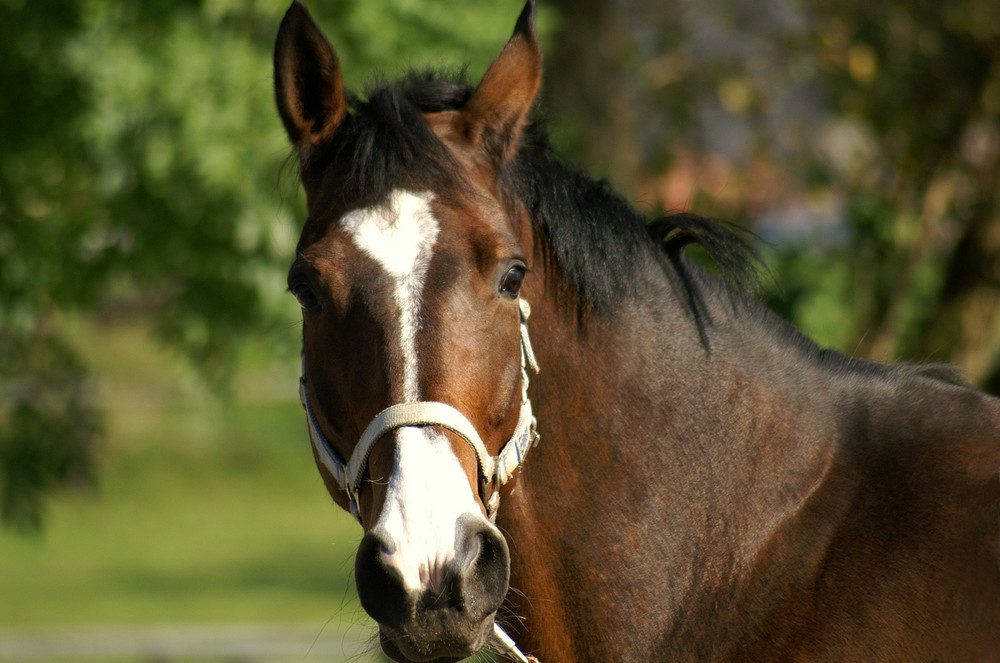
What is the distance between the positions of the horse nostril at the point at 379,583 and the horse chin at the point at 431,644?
45 mm

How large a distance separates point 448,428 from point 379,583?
348 mm

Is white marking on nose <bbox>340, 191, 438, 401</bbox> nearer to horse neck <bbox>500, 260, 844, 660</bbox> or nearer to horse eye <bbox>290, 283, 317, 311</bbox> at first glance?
horse eye <bbox>290, 283, 317, 311</bbox>

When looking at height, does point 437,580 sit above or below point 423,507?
below

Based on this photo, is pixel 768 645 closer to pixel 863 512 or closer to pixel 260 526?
A: pixel 863 512

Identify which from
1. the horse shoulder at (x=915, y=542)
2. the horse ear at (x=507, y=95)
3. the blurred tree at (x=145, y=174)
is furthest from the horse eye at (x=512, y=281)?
the blurred tree at (x=145, y=174)

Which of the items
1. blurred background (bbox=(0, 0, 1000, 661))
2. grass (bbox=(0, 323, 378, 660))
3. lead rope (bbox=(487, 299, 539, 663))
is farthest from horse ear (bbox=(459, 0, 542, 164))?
grass (bbox=(0, 323, 378, 660))

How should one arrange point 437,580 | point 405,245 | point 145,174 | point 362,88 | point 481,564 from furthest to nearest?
point 145,174 → point 362,88 → point 405,245 → point 481,564 → point 437,580

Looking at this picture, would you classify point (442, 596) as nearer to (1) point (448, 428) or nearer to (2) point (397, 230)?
(1) point (448, 428)

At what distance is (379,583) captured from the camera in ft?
7.26

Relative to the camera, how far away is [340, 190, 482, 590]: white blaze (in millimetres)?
2152

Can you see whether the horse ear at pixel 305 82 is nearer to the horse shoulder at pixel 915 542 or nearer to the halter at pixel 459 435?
the halter at pixel 459 435

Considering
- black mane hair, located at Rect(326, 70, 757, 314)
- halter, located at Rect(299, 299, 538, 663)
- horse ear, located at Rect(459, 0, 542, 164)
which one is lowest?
halter, located at Rect(299, 299, 538, 663)

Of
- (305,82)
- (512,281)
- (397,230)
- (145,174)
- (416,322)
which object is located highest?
(145,174)

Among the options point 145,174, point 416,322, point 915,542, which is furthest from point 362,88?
point 145,174
